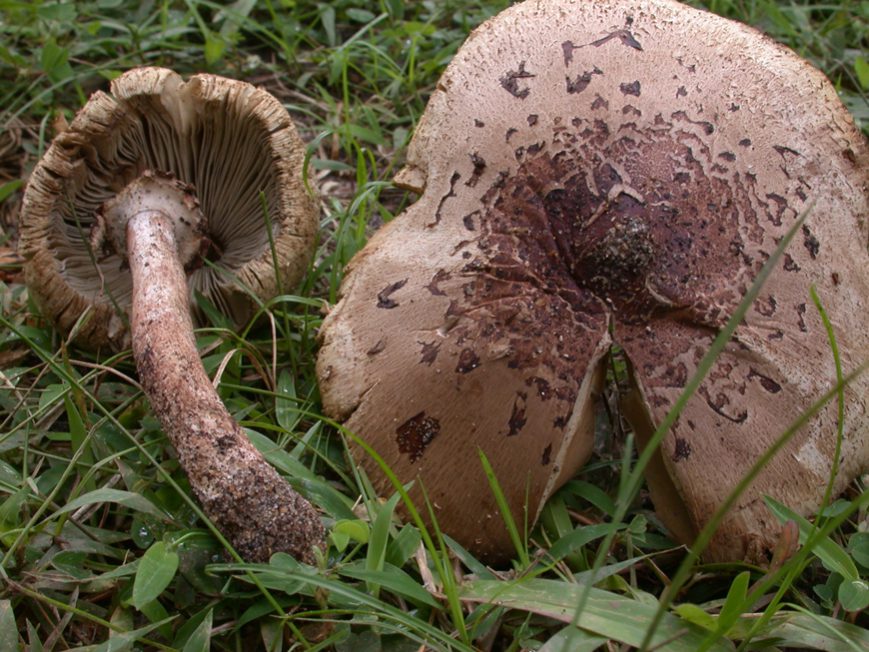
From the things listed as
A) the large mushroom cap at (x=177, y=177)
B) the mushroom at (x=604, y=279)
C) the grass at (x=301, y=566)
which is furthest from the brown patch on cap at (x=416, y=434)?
A: the large mushroom cap at (x=177, y=177)

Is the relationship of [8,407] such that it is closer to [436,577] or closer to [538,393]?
[436,577]

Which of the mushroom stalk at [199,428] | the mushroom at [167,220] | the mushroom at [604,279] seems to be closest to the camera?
the mushroom stalk at [199,428]

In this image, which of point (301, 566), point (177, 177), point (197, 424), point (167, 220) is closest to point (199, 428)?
point (197, 424)

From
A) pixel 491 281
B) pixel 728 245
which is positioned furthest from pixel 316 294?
pixel 728 245

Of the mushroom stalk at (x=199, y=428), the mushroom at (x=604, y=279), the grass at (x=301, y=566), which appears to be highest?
the mushroom at (x=604, y=279)

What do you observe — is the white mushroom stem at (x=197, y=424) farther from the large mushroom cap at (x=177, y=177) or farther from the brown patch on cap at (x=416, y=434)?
the brown patch on cap at (x=416, y=434)

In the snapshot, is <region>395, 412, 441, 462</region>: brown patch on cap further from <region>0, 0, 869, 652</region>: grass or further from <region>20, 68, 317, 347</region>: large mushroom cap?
<region>20, 68, 317, 347</region>: large mushroom cap
